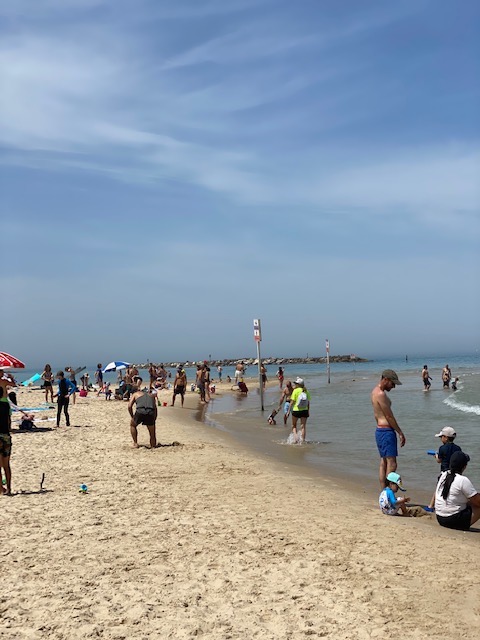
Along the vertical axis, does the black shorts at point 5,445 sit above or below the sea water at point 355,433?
above

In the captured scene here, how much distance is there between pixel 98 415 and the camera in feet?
65.8

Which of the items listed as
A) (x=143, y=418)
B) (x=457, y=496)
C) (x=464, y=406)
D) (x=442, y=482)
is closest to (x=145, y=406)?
(x=143, y=418)

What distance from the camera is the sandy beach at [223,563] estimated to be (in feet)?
14.1

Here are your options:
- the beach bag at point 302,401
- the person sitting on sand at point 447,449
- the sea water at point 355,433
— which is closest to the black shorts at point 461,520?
the person sitting on sand at point 447,449

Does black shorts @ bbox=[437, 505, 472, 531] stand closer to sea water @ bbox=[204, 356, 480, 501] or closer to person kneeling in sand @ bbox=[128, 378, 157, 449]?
sea water @ bbox=[204, 356, 480, 501]

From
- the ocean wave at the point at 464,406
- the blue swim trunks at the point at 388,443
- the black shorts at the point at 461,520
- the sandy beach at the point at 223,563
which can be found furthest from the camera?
the ocean wave at the point at 464,406

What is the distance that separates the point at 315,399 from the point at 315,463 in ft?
56.6

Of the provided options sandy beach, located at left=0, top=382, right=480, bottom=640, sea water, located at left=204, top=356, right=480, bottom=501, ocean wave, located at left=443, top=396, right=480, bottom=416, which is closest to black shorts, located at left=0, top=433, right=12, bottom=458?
sandy beach, located at left=0, top=382, right=480, bottom=640

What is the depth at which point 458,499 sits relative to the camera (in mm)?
6848

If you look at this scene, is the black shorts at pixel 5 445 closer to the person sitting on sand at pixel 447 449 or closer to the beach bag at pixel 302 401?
the person sitting on sand at pixel 447 449

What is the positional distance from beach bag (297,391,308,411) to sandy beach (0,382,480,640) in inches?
167

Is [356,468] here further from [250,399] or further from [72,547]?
[250,399]

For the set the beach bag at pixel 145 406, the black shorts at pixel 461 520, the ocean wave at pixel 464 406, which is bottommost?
the ocean wave at pixel 464 406

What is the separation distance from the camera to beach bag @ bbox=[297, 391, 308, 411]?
1375 cm
